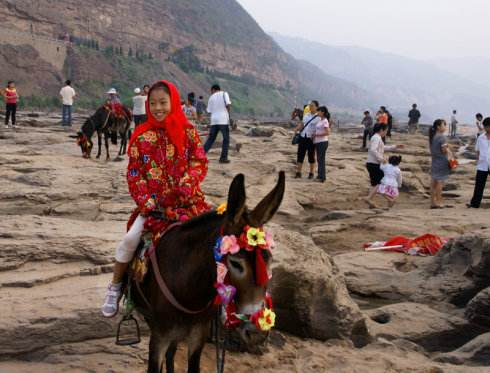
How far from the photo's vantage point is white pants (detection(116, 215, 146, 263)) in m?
3.54

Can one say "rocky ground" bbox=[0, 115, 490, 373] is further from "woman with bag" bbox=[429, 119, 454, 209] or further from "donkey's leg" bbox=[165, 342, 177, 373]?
"woman with bag" bbox=[429, 119, 454, 209]

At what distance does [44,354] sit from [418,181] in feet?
43.6

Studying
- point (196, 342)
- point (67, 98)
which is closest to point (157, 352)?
point (196, 342)

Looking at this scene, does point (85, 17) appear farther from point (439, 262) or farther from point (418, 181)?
point (439, 262)

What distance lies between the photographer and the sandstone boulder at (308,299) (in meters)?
5.01

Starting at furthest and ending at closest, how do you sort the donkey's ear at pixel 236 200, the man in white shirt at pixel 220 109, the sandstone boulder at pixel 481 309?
the man in white shirt at pixel 220 109
the sandstone boulder at pixel 481 309
the donkey's ear at pixel 236 200

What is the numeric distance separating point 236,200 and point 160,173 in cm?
124

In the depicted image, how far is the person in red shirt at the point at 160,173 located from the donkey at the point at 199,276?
25 centimetres

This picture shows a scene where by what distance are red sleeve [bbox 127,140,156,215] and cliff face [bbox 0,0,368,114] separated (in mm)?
48535

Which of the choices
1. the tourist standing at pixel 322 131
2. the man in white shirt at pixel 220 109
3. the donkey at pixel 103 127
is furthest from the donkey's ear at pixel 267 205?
the donkey at pixel 103 127

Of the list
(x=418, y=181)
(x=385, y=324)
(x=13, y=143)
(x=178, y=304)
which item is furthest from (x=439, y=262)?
(x=13, y=143)

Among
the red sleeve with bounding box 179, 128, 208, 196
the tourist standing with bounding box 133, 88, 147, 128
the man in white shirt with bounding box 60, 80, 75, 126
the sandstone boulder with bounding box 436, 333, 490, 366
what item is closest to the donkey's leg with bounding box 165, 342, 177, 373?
the red sleeve with bounding box 179, 128, 208, 196

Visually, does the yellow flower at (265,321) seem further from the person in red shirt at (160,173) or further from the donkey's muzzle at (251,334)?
the person in red shirt at (160,173)

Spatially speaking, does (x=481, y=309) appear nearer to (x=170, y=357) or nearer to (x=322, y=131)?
(x=170, y=357)
